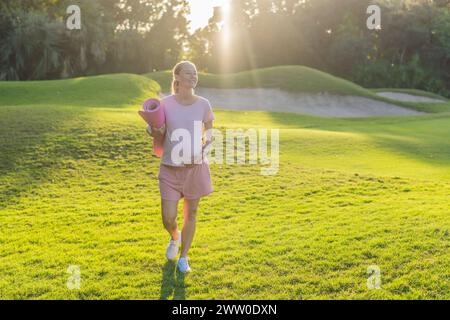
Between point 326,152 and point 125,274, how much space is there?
10.3 m

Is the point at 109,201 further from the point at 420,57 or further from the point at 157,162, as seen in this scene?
the point at 420,57

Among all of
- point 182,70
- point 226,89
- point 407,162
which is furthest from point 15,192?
point 226,89

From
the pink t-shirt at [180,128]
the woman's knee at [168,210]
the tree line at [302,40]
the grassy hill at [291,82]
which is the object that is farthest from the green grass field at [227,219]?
the tree line at [302,40]

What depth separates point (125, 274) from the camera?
19.4 ft

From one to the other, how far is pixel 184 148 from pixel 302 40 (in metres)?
60.1

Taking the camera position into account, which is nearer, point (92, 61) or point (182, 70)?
point (182, 70)

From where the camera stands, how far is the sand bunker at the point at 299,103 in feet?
109

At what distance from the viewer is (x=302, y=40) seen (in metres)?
62.3

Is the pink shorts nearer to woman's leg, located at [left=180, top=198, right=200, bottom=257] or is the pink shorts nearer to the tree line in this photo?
→ woman's leg, located at [left=180, top=198, right=200, bottom=257]

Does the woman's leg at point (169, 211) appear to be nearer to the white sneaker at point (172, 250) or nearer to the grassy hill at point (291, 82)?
the white sneaker at point (172, 250)

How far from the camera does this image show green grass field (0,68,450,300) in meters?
5.62

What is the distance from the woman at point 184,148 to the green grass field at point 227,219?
101cm

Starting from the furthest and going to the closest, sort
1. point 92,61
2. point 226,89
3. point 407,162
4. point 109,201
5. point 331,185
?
point 92,61 < point 226,89 < point 407,162 < point 331,185 < point 109,201

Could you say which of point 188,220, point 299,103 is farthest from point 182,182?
point 299,103
